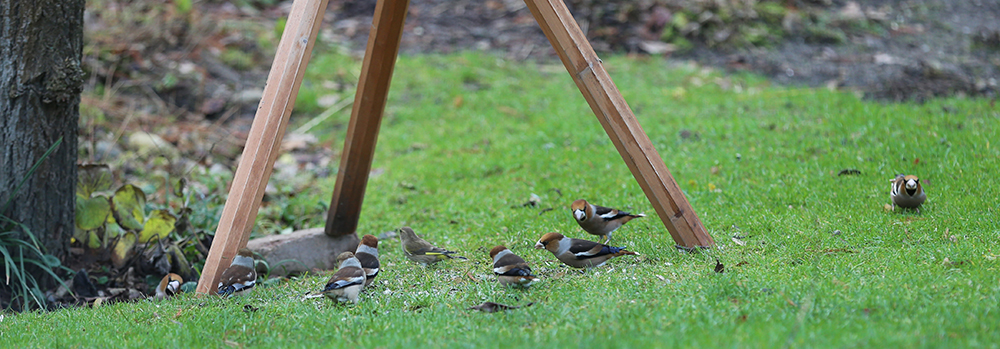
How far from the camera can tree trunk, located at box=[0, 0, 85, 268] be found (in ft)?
Answer: 15.6

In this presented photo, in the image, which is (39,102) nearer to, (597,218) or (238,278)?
(238,278)

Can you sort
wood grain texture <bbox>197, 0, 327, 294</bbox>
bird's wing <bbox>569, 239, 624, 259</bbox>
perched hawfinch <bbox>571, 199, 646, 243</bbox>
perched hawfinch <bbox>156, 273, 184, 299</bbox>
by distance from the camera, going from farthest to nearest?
perched hawfinch <bbox>571, 199, 646, 243</bbox>
perched hawfinch <bbox>156, 273, 184, 299</bbox>
bird's wing <bbox>569, 239, 624, 259</bbox>
wood grain texture <bbox>197, 0, 327, 294</bbox>

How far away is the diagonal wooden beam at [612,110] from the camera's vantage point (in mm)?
4070

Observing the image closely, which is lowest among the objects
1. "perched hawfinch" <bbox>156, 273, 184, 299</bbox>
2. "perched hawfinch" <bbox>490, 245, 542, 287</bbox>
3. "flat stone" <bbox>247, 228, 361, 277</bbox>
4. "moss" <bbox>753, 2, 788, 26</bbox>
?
"moss" <bbox>753, 2, 788, 26</bbox>

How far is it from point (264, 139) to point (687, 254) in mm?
2656

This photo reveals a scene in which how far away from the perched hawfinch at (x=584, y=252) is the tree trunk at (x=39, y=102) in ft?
11.9

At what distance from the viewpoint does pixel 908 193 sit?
15.6 feet

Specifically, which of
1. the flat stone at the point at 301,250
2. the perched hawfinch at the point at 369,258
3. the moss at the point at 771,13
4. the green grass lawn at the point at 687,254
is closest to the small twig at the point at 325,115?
the green grass lawn at the point at 687,254

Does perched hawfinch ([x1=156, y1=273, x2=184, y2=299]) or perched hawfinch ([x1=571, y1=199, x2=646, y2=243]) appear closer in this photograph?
perched hawfinch ([x1=156, y1=273, x2=184, y2=299])

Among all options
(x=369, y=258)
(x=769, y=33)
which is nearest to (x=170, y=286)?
(x=369, y=258)

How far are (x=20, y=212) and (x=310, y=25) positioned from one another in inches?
105

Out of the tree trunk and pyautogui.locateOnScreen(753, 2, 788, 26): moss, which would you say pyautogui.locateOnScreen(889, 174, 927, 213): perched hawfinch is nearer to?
the tree trunk

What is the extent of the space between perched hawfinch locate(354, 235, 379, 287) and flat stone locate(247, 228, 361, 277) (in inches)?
35.1

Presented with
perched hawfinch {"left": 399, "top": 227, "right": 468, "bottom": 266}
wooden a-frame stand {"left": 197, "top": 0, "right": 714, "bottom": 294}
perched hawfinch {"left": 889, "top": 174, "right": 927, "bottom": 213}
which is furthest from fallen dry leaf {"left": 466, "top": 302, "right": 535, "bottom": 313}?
perched hawfinch {"left": 889, "top": 174, "right": 927, "bottom": 213}
